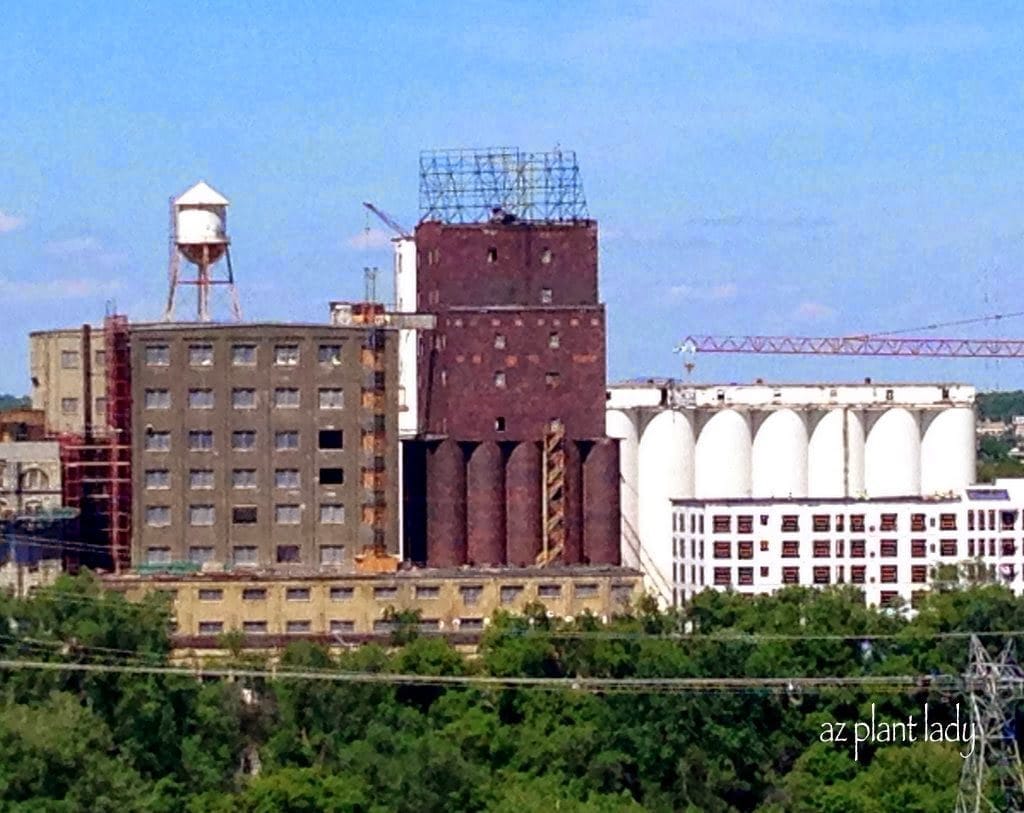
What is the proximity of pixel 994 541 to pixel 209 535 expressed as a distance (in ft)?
94.6

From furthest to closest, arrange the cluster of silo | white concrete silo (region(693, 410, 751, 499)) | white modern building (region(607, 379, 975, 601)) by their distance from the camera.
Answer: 1. white concrete silo (region(693, 410, 751, 499))
2. white modern building (region(607, 379, 975, 601))
3. the cluster of silo

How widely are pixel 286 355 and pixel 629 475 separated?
1975cm

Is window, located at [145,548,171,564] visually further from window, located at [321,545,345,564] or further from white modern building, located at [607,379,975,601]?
white modern building, located at [607,379,975,601]

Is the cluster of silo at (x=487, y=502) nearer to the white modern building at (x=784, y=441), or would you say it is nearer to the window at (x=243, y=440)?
the window at (x=243, y=440)

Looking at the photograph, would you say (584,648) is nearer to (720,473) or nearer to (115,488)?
(115,488)

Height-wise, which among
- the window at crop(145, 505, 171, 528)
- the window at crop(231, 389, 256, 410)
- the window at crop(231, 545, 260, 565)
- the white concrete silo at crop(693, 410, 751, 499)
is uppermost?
the window at crop(231, 389, 256, 410)

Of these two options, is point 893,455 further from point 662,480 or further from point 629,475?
point 629,475

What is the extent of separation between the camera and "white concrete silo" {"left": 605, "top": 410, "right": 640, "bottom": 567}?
128 m

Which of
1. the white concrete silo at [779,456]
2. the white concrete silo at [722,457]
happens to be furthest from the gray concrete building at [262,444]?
the white concrete silo at [779,456]

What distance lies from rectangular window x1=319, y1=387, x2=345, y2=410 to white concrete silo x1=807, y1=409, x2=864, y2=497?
84.0ft

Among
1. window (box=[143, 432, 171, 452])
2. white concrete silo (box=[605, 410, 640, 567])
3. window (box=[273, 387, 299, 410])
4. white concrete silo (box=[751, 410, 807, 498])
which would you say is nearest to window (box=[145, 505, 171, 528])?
window (box=[143, 432, 171, 452])

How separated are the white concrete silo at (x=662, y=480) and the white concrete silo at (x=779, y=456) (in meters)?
3.03

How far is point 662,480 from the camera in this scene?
5167 inches

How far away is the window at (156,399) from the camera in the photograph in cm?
11525
